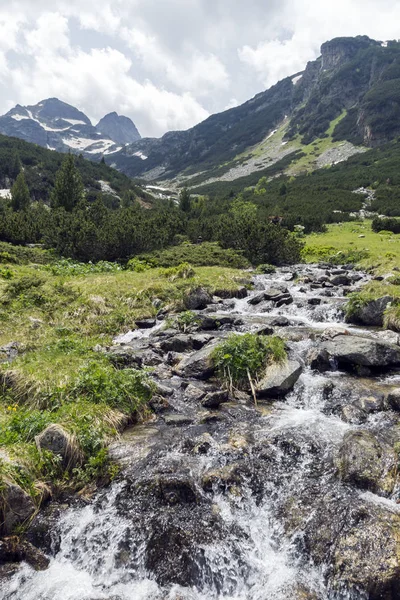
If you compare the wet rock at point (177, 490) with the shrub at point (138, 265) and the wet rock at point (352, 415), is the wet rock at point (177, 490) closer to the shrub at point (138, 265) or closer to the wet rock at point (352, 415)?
the wet rock at point (352, 415)

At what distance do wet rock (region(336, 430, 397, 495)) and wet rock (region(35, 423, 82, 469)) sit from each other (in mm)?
4966

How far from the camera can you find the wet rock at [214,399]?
924 centimetres

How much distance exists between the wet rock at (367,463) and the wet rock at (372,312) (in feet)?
31.2

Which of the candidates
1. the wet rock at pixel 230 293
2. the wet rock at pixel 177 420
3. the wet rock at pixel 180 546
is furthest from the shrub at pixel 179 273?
the wet rock at pixel 180 546

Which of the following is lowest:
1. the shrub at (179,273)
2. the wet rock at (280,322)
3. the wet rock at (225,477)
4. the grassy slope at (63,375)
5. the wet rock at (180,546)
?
the wet rock at (180,546)

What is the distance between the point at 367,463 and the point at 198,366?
5.53m

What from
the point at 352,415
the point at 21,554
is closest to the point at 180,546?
the point at 21,554

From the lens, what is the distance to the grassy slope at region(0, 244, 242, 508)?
6578 millimetres

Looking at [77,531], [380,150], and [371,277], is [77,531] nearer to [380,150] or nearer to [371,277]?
[371,277]

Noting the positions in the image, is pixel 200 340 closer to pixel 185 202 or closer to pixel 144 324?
pixel 144 324

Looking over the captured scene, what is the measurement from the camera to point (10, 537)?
5449 mm

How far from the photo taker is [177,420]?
8.51 meters

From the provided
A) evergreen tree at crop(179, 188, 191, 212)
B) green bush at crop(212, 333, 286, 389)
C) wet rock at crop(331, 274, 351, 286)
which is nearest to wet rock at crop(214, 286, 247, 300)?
wet rock at crop(331, 274, 351, 286)

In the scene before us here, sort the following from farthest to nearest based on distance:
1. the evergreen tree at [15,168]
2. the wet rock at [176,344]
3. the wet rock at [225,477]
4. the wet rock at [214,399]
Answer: the evergreen tree at [15,168], the wet rock at [176,344], the wet rock at [214,399], the wet rock at [225,477]
